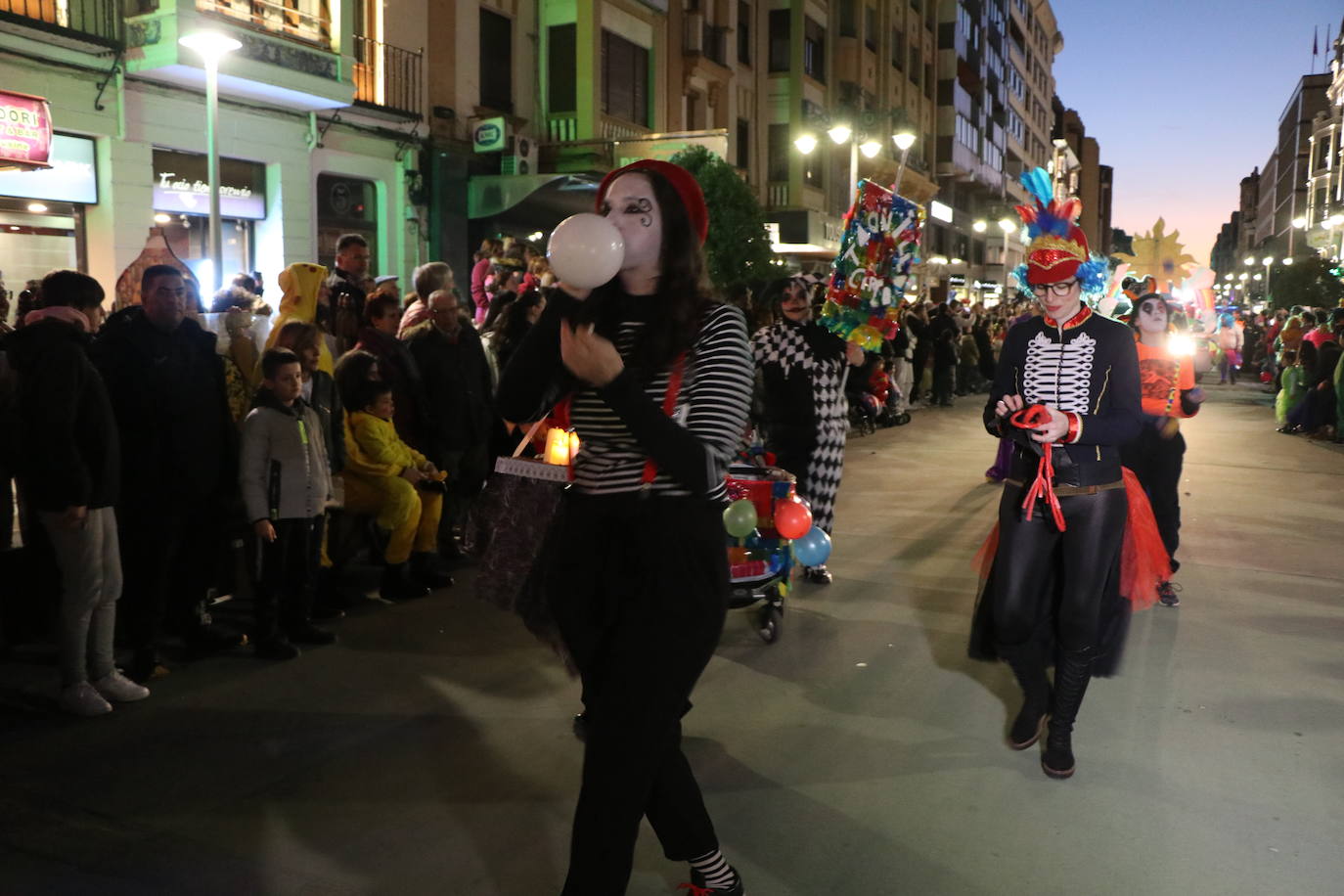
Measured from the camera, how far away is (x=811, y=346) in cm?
740

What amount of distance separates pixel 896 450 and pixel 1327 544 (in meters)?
6.17

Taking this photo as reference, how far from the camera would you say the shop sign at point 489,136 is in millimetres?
18281

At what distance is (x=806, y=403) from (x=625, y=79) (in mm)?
16750

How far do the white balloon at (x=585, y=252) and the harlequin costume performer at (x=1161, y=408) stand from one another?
15.5ft

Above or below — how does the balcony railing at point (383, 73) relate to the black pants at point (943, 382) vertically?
above

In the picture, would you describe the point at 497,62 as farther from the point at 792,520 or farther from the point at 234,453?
the point at 792,520

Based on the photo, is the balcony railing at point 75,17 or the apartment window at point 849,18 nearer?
the balcony railing at point 75,17

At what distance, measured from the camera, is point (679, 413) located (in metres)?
2.74

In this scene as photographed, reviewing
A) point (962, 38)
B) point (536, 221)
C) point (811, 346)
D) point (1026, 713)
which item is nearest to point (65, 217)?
point (536, 221)

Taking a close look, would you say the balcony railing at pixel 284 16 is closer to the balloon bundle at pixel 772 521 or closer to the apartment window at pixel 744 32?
the balloon bundle at pixel 772 521

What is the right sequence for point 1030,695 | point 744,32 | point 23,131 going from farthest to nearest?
1. point 744,32
2. point 23,131
3. point 1030,695

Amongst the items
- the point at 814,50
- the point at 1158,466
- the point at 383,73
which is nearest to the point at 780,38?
the point at 814,50

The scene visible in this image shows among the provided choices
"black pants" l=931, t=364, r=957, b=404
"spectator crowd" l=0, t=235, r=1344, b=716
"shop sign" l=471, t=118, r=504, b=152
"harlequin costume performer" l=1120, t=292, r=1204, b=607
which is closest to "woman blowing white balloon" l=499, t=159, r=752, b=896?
"spectator crowd" l=0, t=235, r=1344, b=716

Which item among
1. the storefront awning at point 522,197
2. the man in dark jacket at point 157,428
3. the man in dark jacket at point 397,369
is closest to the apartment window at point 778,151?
the storefront awning at point 522,197
